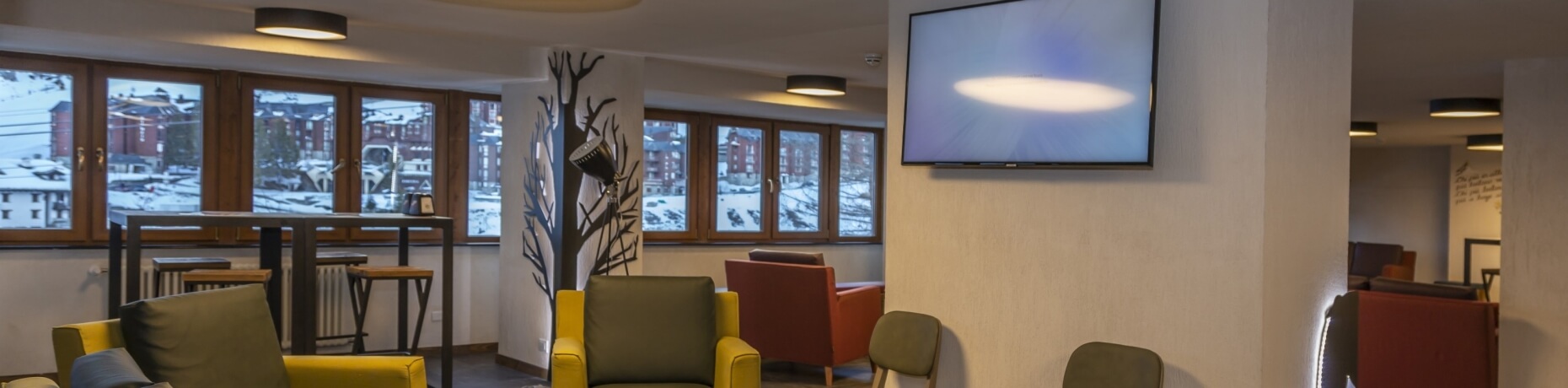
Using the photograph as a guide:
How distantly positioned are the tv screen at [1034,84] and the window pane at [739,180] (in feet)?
16.4

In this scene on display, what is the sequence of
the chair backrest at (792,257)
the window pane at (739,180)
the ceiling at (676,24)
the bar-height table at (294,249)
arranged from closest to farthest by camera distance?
the bar-height table at (294,249)
the ceiling at (676,24)
the chair backrest at (792,257)
the window pane at (739,180)

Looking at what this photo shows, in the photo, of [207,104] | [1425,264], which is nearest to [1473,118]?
[1425,264]

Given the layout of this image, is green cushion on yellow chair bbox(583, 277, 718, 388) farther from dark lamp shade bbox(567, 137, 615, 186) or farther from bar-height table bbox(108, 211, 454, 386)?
dark lamp shade bbox(567, 137, 615, 186)

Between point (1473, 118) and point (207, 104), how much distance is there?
932 cm

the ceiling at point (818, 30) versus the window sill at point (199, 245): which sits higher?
the ceiling at point (818, 30)

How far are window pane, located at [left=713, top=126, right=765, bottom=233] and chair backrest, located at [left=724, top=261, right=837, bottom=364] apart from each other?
7.94 feet

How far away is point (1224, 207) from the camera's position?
11.7 ft

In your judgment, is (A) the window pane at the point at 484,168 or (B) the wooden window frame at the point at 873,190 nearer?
(A) the window pane at the point at 484,168

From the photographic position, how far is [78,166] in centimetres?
620

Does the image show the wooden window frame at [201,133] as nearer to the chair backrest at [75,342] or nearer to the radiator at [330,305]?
the radiator at [330,305]

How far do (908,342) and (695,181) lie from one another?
4942 mm

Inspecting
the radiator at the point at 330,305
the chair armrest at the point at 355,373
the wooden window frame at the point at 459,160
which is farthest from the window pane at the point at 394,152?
the chair armrest at the point at 355,373

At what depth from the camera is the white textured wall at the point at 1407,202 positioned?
12211 mm

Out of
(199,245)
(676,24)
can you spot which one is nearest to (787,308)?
(676,24)
